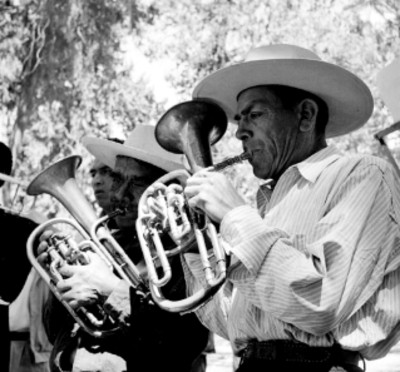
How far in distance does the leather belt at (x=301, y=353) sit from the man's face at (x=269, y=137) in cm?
71

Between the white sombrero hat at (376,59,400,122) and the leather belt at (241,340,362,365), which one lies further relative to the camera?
the white sombrero hat at (376,59,400,122)

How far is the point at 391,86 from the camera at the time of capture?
326cm

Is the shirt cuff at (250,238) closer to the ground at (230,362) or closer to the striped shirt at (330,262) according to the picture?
the striped shirt at (330,262)

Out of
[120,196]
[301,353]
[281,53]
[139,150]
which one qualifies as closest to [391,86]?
[281,53]

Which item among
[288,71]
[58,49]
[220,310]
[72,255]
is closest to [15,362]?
[72,255]

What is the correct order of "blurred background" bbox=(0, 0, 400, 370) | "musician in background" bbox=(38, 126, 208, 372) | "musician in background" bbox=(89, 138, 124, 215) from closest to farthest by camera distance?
"musician in background" bbox=(38, 126, 208, 372) → "musician in background" bbox=(89, 138, 124, 215) → "blurred background" bbox=(0, 0, 400, 370)

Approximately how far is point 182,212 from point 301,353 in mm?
735

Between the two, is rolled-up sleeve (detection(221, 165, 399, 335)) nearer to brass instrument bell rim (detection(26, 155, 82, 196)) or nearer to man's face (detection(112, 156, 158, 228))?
man's face (detection(112, 156, 158, 228))

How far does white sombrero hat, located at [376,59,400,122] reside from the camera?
10.6 feet

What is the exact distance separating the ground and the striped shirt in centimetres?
610

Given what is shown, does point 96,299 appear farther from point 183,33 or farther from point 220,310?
point 183,33

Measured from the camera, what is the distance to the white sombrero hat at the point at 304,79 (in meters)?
3.04

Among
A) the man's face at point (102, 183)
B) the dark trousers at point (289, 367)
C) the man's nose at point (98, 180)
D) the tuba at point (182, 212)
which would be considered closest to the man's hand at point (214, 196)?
the tuba at point (182, 212)

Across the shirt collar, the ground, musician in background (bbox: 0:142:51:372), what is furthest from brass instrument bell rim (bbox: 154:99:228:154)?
the ground
